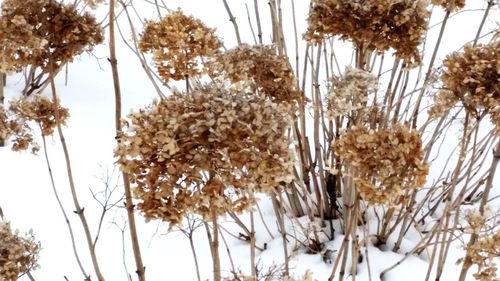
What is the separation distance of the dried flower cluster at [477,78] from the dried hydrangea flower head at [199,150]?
55 cm

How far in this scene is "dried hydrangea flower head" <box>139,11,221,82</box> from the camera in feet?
4.79

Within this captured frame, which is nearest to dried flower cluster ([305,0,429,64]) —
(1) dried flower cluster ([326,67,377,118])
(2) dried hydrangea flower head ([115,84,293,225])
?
(1) dried flower cluster ([326,67,377,118])

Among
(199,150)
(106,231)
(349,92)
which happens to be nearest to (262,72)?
(349,92)

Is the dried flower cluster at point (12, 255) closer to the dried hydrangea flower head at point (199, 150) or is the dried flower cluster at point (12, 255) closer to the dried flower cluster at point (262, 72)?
the dried hydrangea flower head at point (199, 150)

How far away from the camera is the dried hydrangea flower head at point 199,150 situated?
82 centimetres

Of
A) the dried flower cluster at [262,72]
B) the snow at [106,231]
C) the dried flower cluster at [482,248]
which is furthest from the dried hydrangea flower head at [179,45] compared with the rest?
the dried flower cluster at [482,248]

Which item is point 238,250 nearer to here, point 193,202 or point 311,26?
point 311,26

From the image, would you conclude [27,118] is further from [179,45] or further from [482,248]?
[482,248]

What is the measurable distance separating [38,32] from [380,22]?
0.81 meters

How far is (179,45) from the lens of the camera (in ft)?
4.75

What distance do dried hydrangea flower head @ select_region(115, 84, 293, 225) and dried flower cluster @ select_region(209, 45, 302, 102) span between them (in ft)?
1.40

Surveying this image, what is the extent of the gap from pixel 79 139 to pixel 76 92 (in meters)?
0.66

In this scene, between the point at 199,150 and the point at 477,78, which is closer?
the point at 199,150

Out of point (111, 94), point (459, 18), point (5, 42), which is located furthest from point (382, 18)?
point (459, 18)
